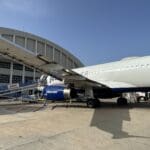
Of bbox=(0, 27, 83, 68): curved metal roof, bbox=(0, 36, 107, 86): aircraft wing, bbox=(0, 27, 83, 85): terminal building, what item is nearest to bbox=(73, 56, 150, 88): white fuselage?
bbox=(0, 36, 107, 86): aircraft wing

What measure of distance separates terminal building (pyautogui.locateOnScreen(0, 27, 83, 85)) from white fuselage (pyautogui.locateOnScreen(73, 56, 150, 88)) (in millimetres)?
30524

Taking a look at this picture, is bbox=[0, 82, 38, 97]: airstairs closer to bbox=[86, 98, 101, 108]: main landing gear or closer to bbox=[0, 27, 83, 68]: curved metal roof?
bbox=[86, 98, 101, 108]: main landing gear

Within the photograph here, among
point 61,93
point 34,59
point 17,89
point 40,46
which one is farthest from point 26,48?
point 34,59

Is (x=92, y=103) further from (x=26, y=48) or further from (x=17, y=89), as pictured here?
(x=26, y=48)

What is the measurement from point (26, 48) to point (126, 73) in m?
39.9

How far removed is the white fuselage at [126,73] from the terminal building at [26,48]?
3052 centimetres

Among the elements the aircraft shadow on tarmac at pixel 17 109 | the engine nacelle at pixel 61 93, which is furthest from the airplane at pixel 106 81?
the aircraft shadow on tarmac at pixel 17 109

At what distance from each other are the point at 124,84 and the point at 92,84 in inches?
89.9

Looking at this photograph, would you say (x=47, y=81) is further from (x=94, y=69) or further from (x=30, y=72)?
(x=30, y=72)

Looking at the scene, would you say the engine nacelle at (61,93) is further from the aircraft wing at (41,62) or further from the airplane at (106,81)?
the aircraft wing at (41,62)

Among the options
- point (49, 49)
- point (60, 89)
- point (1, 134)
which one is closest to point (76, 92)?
point (60, 89)

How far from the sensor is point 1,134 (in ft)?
24.3

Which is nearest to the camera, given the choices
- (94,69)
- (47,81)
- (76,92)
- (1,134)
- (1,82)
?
(1,134)

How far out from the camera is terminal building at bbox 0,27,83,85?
49.8 metres
